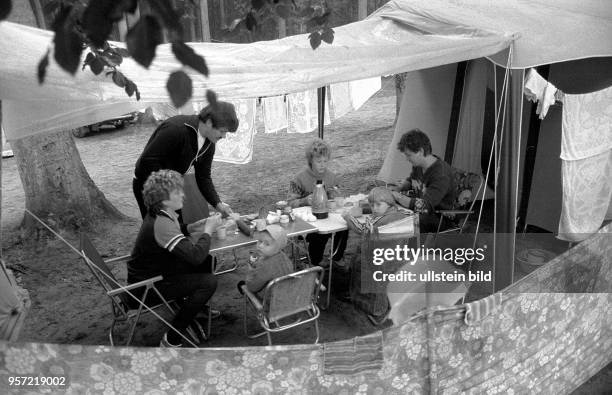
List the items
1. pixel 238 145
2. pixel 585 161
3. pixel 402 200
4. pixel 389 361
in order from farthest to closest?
pixel 238 145, pixel 585 161, pixel 402 200, pixel 389 361

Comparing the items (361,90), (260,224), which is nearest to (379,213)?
(260,224)

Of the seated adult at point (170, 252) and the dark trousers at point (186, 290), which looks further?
the dark trousers at point (186, 290)

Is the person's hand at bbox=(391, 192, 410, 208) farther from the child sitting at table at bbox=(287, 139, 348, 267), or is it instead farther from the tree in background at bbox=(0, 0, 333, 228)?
the tree in background at bbox=(0, 0, 333, 228)

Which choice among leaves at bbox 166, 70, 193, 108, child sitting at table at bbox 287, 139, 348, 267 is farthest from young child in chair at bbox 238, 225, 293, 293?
leaves at bbox 166, 70, 193, 108

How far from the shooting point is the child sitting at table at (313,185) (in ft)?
13.5

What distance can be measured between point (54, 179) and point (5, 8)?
471 centimetres

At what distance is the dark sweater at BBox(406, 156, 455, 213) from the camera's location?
3957mm

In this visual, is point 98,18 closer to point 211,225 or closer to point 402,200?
point 211,225

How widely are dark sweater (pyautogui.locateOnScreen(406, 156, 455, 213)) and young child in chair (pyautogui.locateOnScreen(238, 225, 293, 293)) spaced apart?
1.28 m

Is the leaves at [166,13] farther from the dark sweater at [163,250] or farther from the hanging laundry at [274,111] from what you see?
the hanging laundry at [274,111]

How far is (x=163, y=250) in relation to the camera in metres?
3.14

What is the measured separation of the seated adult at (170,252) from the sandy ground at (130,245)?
0.56 m

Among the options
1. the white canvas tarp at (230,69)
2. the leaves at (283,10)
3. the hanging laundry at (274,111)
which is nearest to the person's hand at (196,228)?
the white canvas tarp at (230,69)

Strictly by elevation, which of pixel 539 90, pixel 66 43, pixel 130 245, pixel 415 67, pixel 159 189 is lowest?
pixel 130 245
